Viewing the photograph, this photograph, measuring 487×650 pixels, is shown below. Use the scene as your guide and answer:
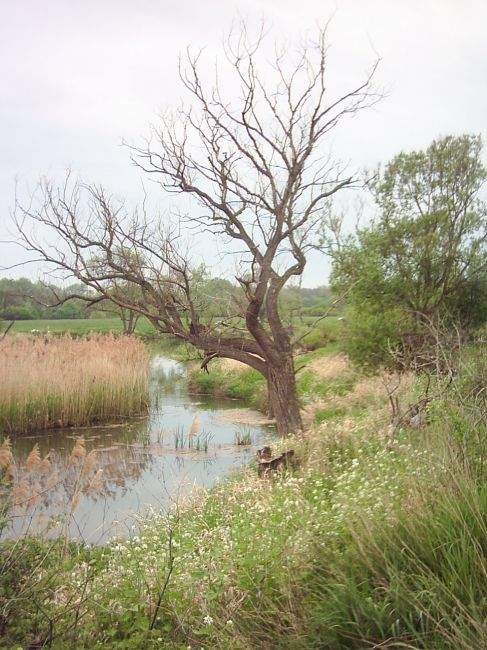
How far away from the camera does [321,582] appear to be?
340 cm

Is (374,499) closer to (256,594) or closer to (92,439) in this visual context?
(256,594)

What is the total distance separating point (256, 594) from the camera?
357cm

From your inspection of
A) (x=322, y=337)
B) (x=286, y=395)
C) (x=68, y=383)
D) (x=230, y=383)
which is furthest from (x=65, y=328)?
(x=286, y=395)

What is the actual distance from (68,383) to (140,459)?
3.77 meters

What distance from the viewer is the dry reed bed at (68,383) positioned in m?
14.1

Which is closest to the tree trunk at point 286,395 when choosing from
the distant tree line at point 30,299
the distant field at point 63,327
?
the distant tree line at point 30,299

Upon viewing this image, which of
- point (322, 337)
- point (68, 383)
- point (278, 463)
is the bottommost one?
point (278, 463)

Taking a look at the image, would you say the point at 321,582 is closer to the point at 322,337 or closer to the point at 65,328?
the point at 322,337

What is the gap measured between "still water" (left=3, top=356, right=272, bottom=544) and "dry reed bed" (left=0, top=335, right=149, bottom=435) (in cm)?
45

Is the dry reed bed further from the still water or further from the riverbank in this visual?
the riverbank

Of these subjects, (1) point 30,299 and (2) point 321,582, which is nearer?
(2) point 321,582

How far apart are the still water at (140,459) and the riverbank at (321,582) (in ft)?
9.39

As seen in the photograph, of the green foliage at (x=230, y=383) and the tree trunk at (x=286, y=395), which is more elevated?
the tree trunk at (x=286, y=395)

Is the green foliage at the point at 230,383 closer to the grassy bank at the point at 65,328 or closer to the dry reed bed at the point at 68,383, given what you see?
the grassy bank at the point at 65,328
